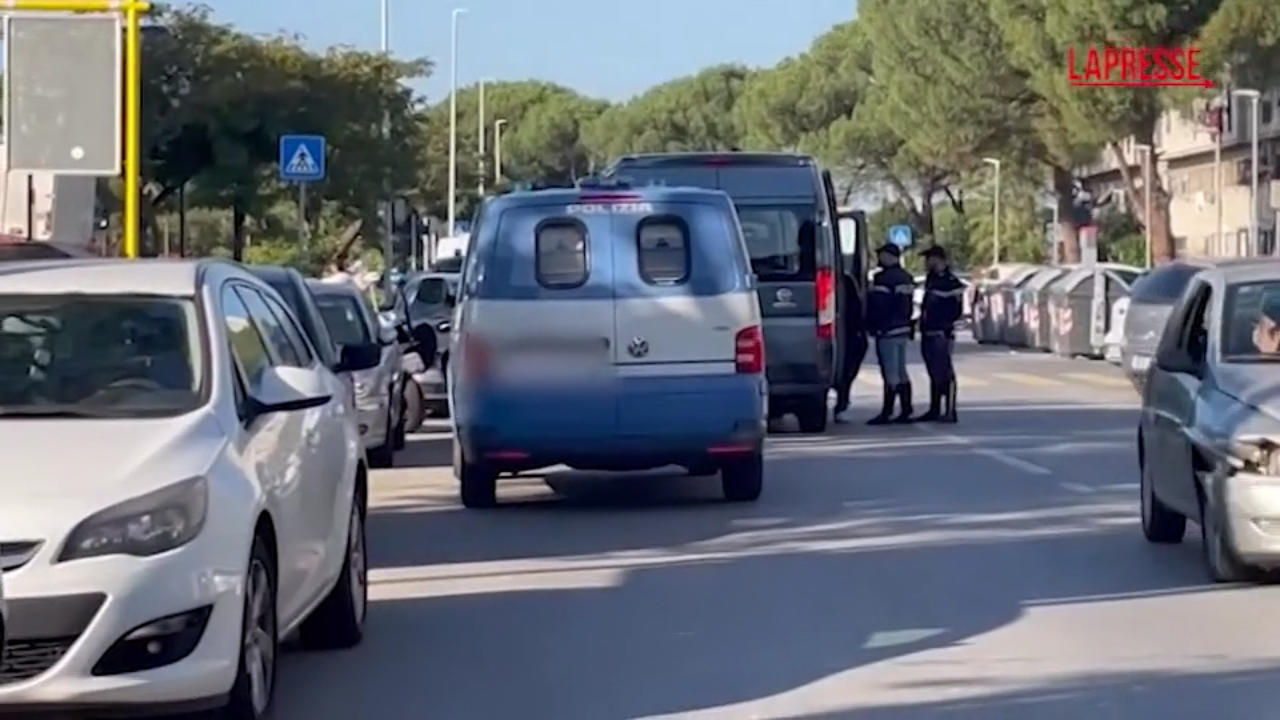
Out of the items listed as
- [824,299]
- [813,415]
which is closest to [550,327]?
[824,299]

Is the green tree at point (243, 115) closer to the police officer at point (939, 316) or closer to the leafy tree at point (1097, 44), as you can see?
the police officer at point (939, 316)

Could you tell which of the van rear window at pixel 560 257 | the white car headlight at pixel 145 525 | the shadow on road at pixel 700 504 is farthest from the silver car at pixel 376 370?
the white car headlight at pixel 145 525

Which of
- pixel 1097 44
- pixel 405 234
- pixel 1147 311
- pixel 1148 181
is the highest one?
pixel 1097 44

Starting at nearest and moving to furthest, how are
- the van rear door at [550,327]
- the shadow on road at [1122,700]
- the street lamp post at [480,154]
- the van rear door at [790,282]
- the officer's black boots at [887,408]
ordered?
the shadow on road at [1122,700], the van rear door at [550,327], the van rear door at [790,282], the officer's black boots at [887,408], the street lamp post at [480,154]

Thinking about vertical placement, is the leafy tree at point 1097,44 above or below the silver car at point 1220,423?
above

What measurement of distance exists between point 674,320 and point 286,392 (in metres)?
6.58

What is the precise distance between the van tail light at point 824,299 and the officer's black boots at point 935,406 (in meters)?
2.83

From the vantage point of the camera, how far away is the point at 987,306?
49.5 metres

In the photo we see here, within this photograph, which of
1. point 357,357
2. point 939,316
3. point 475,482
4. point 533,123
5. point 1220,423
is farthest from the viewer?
point 533,123

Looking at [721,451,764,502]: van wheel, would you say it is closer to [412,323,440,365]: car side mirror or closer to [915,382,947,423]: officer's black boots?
[915,382,947,423]: officer's black boots

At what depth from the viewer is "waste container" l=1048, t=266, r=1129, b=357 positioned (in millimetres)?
39062

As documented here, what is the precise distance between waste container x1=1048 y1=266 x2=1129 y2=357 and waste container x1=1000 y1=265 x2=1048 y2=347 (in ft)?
9.59

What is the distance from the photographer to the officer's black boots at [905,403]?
2375 cm

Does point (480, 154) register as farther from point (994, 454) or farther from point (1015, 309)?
point (994, 454)
